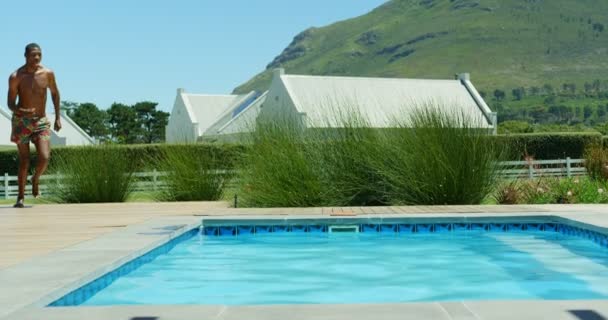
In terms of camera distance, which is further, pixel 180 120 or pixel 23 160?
pixel 180 120

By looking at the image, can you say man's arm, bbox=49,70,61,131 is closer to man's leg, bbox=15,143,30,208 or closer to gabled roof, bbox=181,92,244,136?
man's leg, bbox=15,143,30,208

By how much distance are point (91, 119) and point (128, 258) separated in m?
62.8

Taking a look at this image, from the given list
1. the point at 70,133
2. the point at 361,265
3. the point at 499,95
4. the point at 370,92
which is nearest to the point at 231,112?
the point at 70,133

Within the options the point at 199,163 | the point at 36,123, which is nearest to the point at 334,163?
the point at 199,163

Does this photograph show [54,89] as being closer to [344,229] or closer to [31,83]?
[31,83]

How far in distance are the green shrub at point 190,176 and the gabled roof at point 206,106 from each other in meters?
31.2

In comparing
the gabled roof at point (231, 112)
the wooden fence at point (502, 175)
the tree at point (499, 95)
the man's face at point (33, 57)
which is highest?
the tree at point (499, 95)

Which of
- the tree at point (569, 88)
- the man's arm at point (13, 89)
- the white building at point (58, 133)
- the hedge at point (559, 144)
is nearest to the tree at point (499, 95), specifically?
the tree at point (569, 88)

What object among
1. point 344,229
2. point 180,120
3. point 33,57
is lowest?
point 344,229

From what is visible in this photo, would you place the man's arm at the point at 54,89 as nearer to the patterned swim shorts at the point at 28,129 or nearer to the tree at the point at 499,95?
the patterned swim shorts at the point at 28,129

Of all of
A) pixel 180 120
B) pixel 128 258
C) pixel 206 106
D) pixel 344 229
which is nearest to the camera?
pixel 128 258

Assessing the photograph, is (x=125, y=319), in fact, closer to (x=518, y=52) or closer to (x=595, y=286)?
(x=595, y=286)

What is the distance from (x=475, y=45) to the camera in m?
129

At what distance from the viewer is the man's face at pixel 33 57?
8.15m
